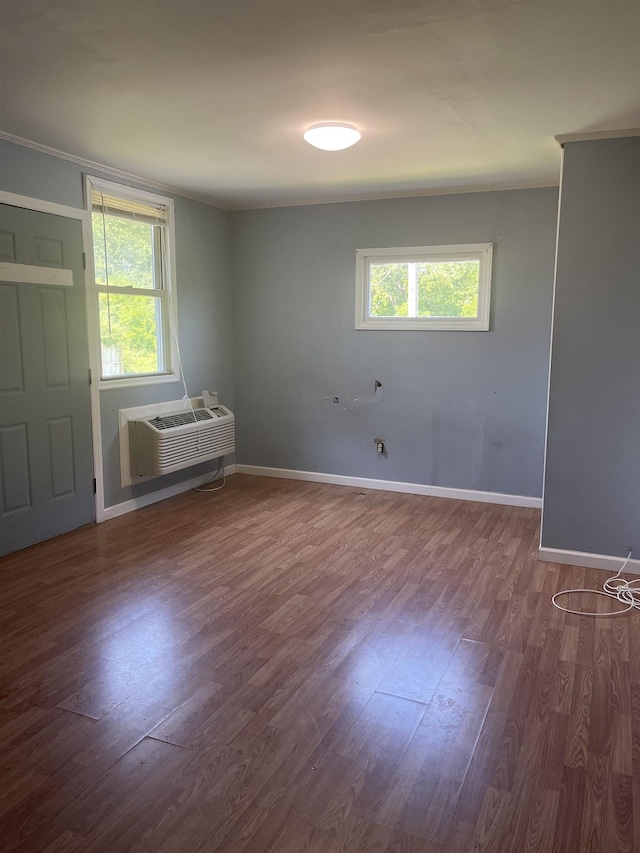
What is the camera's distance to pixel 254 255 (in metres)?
5.69

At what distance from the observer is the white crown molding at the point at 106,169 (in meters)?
3.63

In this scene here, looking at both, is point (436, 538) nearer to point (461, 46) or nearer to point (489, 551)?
point (489, 551)

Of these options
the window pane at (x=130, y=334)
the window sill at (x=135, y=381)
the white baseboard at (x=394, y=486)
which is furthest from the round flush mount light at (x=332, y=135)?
the white baseboard at (x=394, y=486)

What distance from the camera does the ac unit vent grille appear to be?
479cm

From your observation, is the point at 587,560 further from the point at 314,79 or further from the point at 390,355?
the point at 314,79

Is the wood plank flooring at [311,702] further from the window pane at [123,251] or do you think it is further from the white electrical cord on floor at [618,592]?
the window pane at [123,251]

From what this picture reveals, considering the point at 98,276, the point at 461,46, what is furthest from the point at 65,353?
the point at 461,46

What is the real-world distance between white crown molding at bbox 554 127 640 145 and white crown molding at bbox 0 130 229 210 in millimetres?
2842

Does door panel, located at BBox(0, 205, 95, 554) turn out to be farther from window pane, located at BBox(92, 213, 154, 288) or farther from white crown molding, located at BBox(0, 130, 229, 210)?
white crown molding, located at BBox(0, 130, 229, 210)

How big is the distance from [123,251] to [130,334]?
606mm

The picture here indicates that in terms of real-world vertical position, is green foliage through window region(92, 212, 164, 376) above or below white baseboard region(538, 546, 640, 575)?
above

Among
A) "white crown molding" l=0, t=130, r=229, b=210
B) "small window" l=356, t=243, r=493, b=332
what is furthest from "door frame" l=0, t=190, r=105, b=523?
"small window" l=356, t=243, r=493, b=332

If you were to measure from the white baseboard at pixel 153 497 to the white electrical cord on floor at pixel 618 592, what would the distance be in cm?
306

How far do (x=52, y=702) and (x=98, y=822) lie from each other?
2.22 ft
